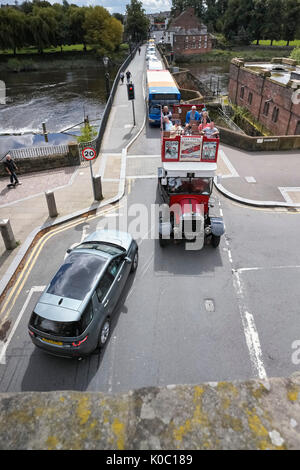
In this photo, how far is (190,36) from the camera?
85.1m

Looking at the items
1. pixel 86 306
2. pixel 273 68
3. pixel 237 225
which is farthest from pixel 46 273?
pixel 273 68

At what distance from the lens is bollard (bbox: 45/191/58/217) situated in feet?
39.6

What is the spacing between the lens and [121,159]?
18.0 meters

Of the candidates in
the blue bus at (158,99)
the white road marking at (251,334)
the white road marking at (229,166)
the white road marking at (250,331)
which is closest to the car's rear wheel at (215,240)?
the white road marking at (250,331)

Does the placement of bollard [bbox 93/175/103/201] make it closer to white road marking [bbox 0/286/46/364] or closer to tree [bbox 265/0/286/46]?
white road marking [bbox 0/286/46/364]

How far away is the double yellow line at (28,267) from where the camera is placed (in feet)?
27.2

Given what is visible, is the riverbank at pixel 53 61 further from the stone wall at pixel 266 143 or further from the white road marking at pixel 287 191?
the white road marking at pixel 287 191

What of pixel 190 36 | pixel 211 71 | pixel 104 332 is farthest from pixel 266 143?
pixel 190 36

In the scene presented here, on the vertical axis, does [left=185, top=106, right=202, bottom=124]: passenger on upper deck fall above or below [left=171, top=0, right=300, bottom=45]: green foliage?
below

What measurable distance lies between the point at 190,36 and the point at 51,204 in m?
94.3

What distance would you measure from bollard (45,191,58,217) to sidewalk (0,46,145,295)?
9.9 inches

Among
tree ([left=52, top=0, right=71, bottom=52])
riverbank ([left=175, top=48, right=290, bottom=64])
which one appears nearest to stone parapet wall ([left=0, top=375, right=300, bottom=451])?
tree ([left=52, top=0, right=71, bottom=52])

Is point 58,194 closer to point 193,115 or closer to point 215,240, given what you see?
point 193,115
